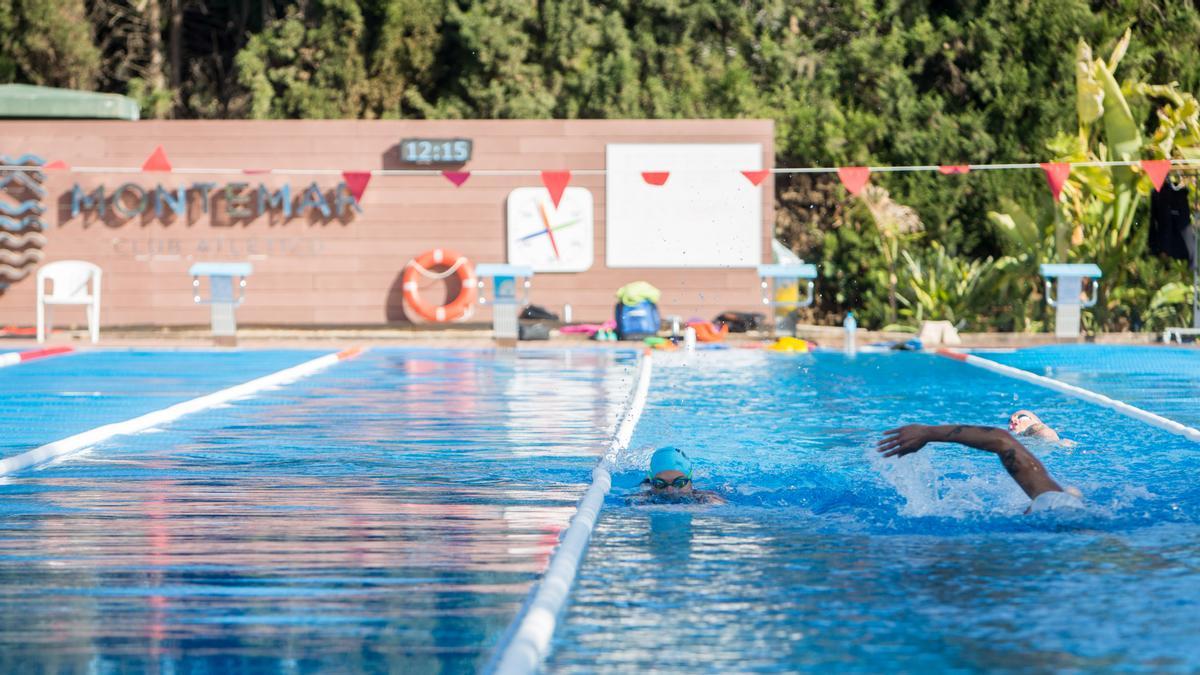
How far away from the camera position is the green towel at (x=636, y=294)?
890 inches

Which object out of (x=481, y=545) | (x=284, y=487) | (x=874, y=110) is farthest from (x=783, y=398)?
(x=874, y=110)

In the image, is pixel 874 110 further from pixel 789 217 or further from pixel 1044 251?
pixel 1044 251

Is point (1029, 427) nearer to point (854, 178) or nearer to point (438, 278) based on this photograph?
point (854, 178)

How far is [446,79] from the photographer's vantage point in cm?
3375

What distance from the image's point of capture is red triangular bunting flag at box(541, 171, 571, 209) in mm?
22281

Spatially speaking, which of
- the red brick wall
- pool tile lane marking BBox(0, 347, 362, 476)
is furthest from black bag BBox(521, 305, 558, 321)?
pool tile lane marking BBox(0, 347, 362, 476)

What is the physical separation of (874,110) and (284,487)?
79.4 ft

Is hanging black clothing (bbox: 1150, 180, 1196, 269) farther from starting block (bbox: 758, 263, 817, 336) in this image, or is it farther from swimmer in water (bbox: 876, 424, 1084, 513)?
swimmer in water (bbox: 876, 424, 1084, 513)

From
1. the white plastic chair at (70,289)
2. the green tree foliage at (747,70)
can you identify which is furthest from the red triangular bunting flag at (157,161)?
the green tree foliage at (747,70)

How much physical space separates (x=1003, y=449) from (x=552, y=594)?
257 centimetres

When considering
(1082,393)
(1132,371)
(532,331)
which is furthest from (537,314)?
(1082,393)

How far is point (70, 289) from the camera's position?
22391 millimetres

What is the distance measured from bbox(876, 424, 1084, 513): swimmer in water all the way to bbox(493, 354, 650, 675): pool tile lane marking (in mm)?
1271

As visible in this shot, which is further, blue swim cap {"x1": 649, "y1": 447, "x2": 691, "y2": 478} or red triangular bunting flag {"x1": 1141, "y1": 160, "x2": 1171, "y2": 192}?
red triangular bunting flag {"x1": 1141, "y1": 160, "x2": 1171, "y2": 192}
